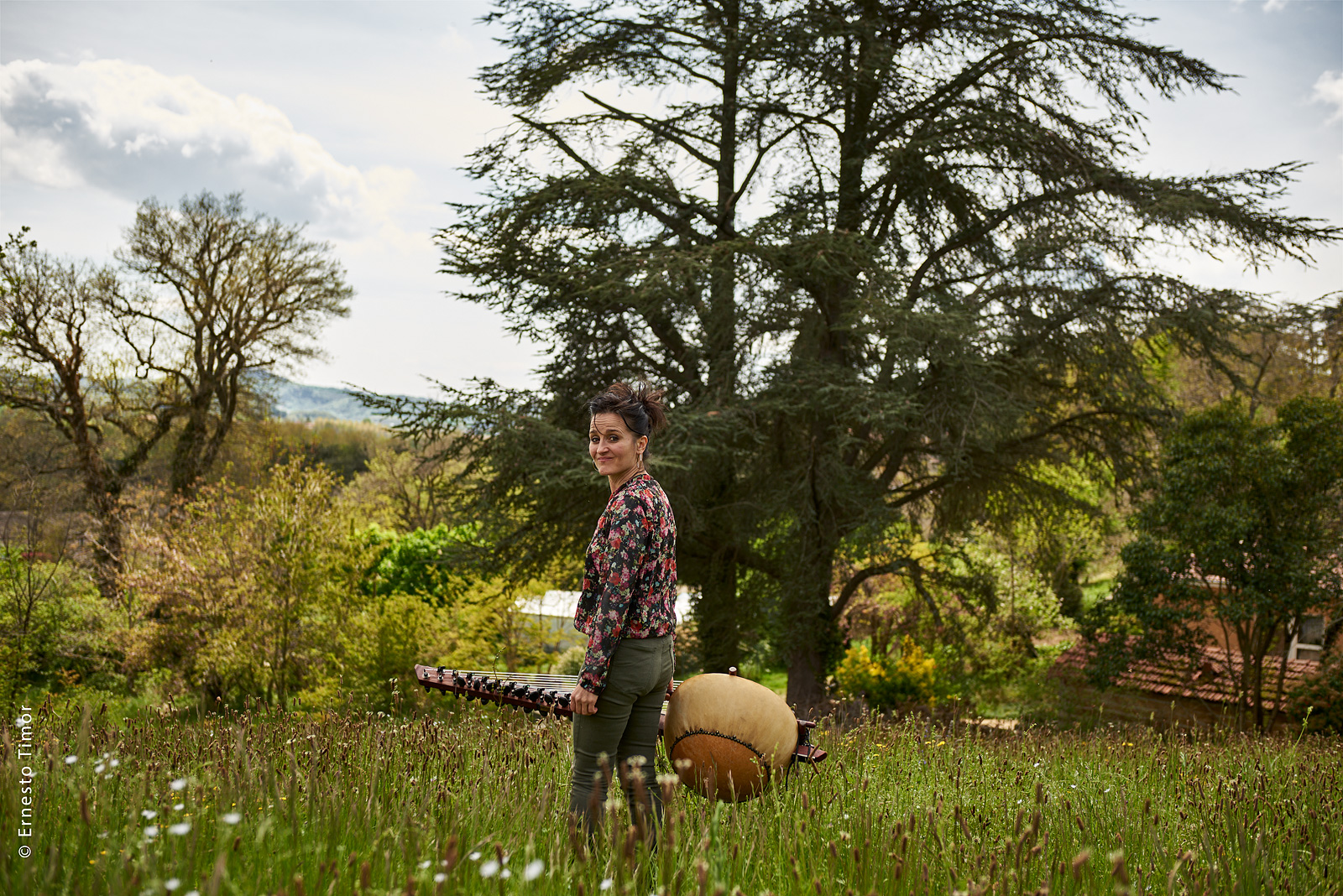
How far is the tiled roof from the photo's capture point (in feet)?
40.8

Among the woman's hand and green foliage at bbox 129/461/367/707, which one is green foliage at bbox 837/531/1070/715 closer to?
green foliage at bbox 129/461/367/707

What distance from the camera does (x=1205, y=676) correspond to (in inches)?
535

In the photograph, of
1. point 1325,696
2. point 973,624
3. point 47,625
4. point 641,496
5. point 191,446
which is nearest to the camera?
point 641,496

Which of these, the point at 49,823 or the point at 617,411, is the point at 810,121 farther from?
the point at 49,823

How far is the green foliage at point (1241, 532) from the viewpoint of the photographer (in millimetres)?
11117

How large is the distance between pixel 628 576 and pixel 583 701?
485mm

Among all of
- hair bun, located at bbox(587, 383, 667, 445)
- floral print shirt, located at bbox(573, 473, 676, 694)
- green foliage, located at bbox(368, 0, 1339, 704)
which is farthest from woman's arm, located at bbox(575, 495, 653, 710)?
green foliage, located at bbox(368, 0, 1339, 704)

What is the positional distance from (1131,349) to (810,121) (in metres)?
5.85

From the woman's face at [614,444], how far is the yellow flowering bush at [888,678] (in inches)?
484

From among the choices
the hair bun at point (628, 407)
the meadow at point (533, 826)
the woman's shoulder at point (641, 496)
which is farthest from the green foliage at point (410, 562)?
the woman's shoulder at point (641, 496)

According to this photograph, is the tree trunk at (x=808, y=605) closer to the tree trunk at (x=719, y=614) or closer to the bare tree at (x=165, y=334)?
the tree trunk at (x=719, y=614)

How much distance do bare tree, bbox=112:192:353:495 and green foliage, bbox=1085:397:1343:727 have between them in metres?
23.7

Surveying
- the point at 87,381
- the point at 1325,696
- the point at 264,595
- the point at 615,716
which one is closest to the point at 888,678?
the point at 1325,696

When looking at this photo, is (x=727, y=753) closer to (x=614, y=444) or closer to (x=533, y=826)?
(x=533, y=826)
